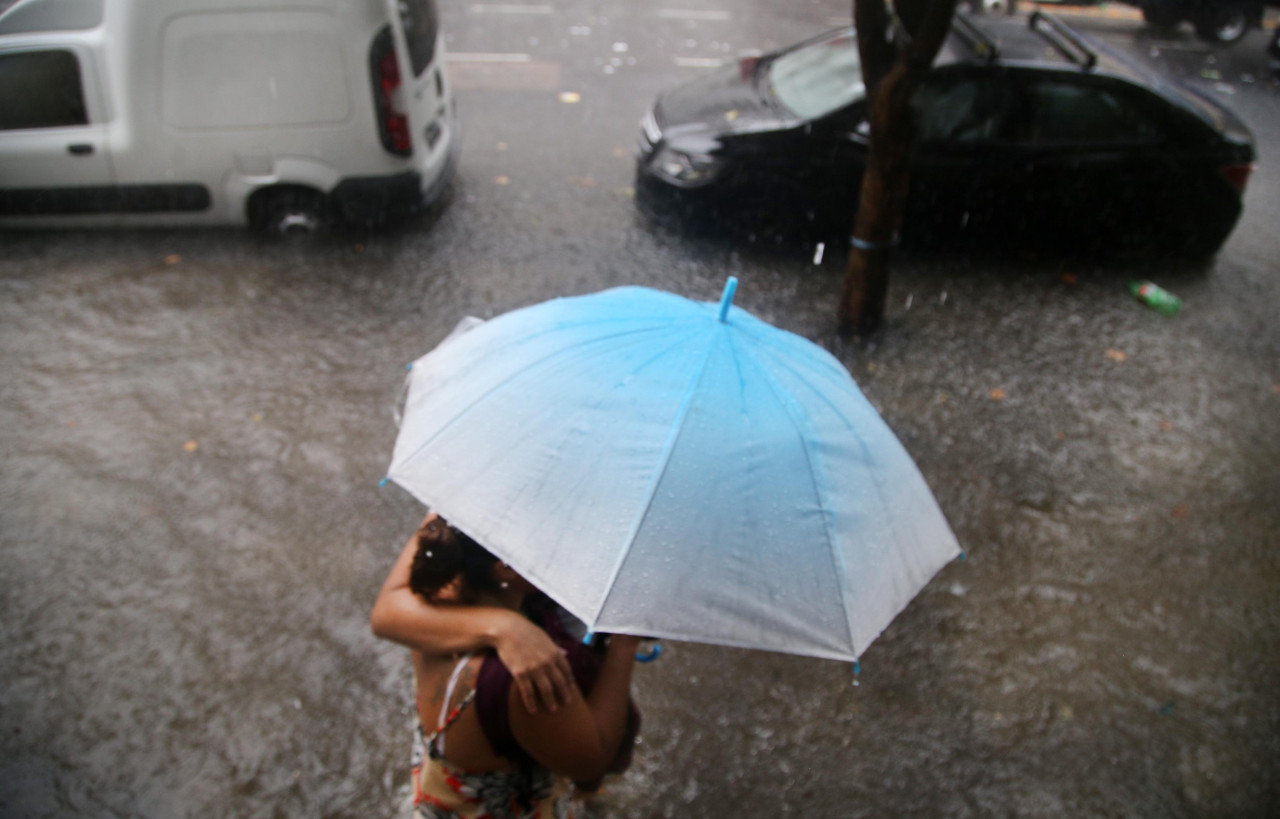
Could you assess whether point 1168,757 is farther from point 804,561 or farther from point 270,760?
point 270,760

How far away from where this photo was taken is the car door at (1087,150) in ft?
20.0

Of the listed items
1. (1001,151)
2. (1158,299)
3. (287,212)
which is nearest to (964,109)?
(1001,151)

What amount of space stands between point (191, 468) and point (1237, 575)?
5228 mm

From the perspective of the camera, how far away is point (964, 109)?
239 inches

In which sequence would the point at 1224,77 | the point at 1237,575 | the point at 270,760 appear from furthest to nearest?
the point at 1224,77 < the point at 1237,575 < the point at 270,760

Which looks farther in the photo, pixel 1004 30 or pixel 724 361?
pixel 1004 30

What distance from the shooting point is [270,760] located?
3117 millimetres

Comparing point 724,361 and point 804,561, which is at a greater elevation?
point 724,361

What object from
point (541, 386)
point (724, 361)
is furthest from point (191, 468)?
point (724, 361)

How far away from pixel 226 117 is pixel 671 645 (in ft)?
15.5

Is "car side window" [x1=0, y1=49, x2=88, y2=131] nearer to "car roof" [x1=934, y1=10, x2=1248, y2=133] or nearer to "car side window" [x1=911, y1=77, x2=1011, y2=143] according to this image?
"car side window" [x1=911, y1=77, x2=1011, y2=143]

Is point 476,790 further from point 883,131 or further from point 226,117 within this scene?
point 226,117

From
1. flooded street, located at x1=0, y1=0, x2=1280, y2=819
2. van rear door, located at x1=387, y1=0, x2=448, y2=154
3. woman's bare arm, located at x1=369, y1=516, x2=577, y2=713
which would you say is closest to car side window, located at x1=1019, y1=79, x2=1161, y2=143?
flooded street, located at x1=0, y1=0, x2=1280, y2=819

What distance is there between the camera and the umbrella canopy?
1.69m
